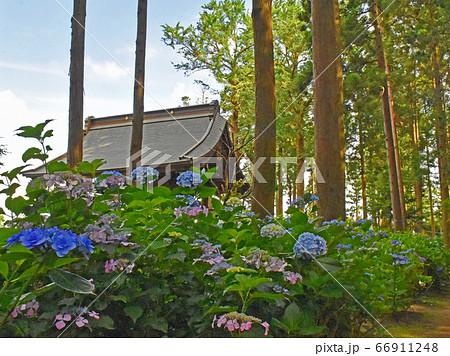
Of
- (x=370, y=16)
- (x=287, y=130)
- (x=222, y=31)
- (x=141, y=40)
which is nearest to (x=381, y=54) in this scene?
(x=370, y=16)

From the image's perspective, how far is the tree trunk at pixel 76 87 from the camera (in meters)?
6.41

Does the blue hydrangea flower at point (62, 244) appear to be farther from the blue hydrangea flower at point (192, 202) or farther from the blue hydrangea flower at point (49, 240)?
the blue hydrangea flower at point (192, 202)

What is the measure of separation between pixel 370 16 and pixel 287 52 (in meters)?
3.62

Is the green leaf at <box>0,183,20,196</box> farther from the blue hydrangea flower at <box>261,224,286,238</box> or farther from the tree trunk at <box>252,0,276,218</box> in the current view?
the tree trunk at <box>252,0,276,218</box>

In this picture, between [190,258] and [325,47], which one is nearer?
[190,258]

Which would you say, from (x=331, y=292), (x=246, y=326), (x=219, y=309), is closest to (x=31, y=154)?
(x=219, y=309)

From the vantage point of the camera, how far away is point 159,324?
1.57m

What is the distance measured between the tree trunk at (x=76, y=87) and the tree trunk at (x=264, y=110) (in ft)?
9.43

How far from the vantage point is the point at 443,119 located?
35.6 feet

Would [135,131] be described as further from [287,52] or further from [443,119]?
[287,52]

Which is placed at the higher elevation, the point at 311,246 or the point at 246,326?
the point at 311,246

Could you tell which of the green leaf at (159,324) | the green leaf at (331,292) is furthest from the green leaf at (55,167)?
the green leaf at (331,292)

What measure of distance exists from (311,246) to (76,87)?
5765 mm

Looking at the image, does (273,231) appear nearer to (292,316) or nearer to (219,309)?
(292,316)
